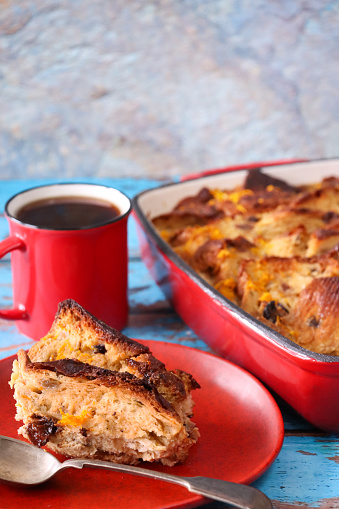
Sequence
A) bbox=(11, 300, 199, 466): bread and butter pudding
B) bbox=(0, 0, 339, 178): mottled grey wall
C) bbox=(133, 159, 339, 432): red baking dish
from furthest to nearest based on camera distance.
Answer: bbox=(0, 0, 339, 178): mottled grey wall → bbox=(133, 159, 339, 432): red baking dish → bbox=(11, 300, 199, 466): bread and butter pudding

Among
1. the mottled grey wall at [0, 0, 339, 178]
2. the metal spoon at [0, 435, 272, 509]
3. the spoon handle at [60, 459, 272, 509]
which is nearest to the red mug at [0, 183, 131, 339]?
the metal spoon at [0, 435, 272, 509]

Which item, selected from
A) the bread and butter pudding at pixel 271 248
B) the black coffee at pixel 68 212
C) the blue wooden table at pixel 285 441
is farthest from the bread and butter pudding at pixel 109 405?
the black coffee at pixel 68 212

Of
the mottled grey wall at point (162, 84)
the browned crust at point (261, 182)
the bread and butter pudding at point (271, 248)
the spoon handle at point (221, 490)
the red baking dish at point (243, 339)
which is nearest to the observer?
the spoon handle at point (221, 490)

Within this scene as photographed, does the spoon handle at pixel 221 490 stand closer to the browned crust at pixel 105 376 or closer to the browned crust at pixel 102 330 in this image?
the browned crust at pixel 105 376

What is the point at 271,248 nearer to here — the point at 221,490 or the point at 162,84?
the point at 221,490

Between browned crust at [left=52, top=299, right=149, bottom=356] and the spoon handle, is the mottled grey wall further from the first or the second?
the spoon handle
